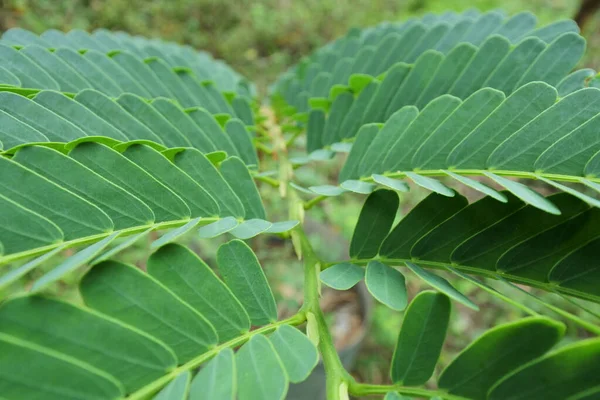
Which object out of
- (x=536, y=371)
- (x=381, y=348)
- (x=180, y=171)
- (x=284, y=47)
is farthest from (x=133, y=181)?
(x=284, y=47)

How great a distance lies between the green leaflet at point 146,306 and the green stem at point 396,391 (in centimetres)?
15

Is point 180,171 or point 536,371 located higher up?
point 180,171

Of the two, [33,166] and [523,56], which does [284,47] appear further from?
[33,166]

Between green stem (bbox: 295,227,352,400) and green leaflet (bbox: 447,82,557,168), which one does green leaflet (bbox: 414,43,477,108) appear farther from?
green stem (bbox: 295,227,352,400)

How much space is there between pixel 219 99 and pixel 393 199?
448 mm

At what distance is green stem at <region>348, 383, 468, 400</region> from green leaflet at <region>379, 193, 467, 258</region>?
15 centimetres

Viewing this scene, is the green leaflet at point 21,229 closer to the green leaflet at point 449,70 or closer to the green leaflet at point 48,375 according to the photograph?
the green leaflet at point 48,375

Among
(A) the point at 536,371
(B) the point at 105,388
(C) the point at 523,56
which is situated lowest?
(A) the point at 536,371

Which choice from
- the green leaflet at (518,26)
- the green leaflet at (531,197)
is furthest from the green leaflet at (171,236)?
the green leaflet at (518,26)

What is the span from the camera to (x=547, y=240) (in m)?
0.41

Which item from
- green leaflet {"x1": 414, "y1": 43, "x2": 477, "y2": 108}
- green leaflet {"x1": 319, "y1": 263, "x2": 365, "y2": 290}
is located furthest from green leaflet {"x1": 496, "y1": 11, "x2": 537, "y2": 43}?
green leaflet {"x1": 319, "y1": 263, "x2": 365, "y2": 290}

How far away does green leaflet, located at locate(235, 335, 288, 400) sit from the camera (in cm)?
33

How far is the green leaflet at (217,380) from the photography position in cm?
33

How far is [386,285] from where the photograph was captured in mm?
430
